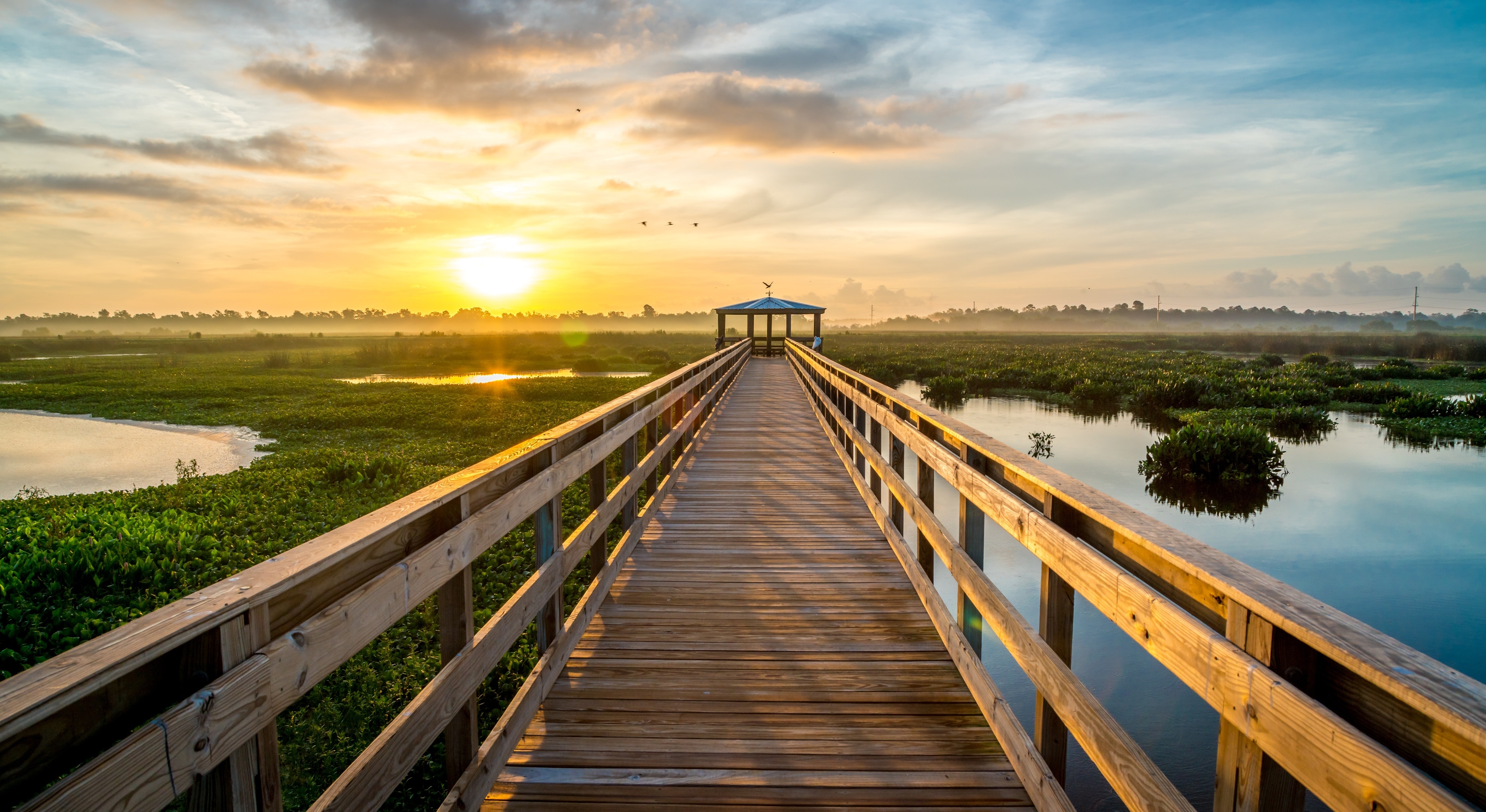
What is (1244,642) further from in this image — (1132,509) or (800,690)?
(800,690)

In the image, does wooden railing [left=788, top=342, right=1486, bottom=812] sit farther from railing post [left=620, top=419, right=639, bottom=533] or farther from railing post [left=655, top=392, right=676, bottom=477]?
railing post [left=655, top=392, right=676, bottom=477]

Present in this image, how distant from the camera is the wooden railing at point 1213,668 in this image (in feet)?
3.34

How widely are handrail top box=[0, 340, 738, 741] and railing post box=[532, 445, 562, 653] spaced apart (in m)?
0.88

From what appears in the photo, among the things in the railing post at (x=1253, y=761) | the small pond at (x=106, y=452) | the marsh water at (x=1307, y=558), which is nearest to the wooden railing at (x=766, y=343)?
the marsh water at (x=1307, y=558)

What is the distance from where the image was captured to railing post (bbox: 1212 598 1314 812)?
129cm

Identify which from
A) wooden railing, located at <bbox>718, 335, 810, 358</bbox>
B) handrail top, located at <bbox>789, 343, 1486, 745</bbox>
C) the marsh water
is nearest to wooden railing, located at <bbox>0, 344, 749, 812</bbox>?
handrail top, located at <bbox>789, 343, 1486, 745</bbox>

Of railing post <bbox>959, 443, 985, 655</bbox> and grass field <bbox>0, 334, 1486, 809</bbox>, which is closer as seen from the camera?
railing post <bbox>959, 443, 985, 655</bbox>

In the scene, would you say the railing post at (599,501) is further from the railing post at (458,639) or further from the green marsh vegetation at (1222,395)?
the green marsh vegetation at (1222,395)

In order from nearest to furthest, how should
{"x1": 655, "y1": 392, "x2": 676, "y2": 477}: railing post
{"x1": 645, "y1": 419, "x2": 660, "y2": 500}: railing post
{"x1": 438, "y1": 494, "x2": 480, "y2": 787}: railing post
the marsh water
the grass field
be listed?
{"x1": 438, "y1": 494, "x2": 480, "y2": 787}: railing post
the grass field
the marsh water
{"x1": 645, "y1": 419, "x2": 660, "y2": 500}: railing post
{"x1": 655, "y1": 392, "x2": 676, "y2": 477}: railing post

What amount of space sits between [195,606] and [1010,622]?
2.36 m

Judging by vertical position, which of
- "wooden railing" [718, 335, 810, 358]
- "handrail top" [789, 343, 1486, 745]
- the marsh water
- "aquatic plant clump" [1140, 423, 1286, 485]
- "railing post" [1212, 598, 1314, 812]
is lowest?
the marsh water

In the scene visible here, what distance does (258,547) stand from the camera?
7902 millimetres

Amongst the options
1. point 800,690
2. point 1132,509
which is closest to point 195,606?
point 1132,509

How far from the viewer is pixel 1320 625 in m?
1.17
